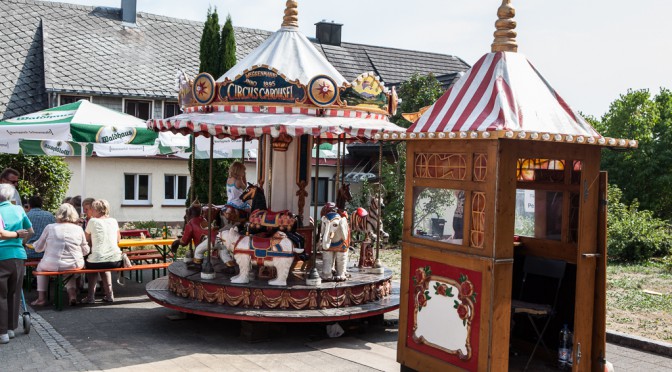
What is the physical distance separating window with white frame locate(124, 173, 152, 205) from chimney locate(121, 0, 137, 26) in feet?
25.8

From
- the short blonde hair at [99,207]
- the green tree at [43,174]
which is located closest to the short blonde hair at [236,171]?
the short blonde hair at [99,207]

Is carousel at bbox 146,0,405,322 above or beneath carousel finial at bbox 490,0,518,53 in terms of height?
beneath

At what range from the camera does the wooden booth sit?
6.10 m

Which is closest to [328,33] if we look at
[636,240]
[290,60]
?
[636,240]

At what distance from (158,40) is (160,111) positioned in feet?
15.1

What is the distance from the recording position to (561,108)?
6672 millimetres

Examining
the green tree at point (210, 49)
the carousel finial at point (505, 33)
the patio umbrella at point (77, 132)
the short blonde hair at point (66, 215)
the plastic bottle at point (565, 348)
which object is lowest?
the plastic bottle at point (565, 348)

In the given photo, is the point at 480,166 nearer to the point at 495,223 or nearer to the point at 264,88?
the point at 495,223

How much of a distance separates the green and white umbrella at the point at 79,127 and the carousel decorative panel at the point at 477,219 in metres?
7.25

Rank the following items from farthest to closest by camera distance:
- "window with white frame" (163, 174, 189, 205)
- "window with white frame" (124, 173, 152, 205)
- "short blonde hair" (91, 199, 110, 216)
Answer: "window with white frame" (163, 174, 189, 205), "window with white frame" (124, 173, 152, 205), "short blonde hair" (91, 199, 110, 216)

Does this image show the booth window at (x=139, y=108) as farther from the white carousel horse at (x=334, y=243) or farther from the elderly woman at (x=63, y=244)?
the white carousel horse at (x=334, y=243)

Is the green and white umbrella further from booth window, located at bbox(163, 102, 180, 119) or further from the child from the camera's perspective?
booth window, located at bbox(163, 102, 180, 119)

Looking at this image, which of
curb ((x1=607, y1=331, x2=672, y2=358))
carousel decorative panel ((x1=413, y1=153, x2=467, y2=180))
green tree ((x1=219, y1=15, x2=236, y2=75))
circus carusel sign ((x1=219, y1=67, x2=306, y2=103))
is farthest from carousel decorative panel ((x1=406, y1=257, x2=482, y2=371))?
green tree ((x1=219, y1=15, x2=236, y2=75))

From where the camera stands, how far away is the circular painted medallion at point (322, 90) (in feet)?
30.5
